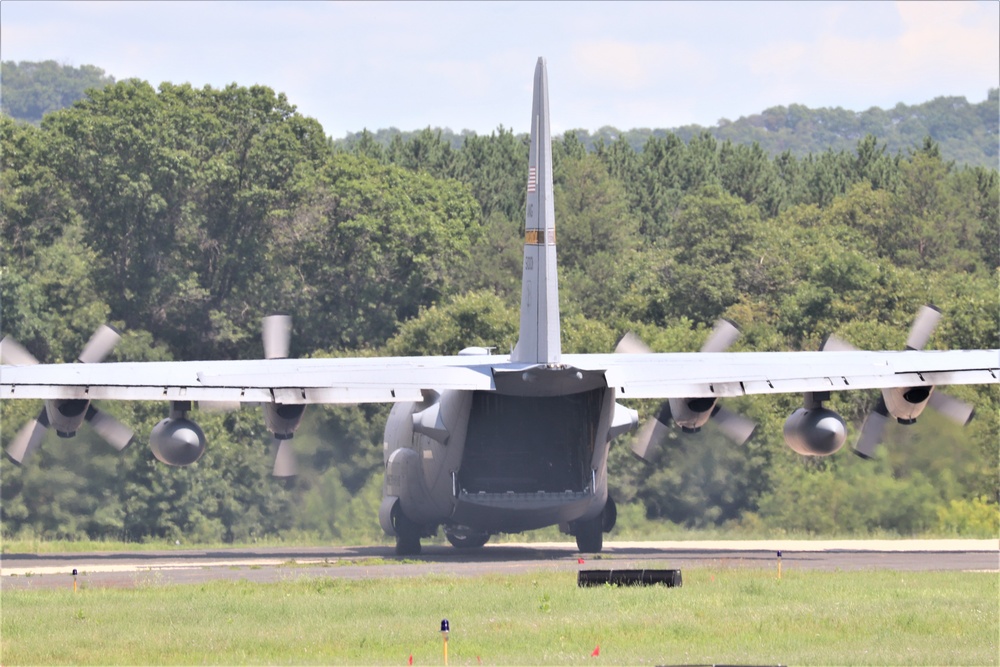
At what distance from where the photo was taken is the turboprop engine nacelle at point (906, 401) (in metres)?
37.1

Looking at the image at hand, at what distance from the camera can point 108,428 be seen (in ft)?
125

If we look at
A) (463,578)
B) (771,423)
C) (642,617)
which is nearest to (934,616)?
(642,617)

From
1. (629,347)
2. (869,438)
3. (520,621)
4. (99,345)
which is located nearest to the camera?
(520,621)

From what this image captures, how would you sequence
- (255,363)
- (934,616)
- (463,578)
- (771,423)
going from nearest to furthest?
(934,616) → (463,578) → (255,363) → (771,423)

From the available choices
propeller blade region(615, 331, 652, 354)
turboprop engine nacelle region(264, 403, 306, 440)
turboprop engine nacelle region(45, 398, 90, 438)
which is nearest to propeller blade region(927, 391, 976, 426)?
propeller blade region(615, 331, 652, 354)

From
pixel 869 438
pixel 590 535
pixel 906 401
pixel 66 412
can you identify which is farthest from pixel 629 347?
pixel 66 412

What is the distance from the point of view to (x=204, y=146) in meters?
87.4

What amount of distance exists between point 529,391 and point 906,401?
9.32 meters

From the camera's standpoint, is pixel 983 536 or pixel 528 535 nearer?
pixel 983 536

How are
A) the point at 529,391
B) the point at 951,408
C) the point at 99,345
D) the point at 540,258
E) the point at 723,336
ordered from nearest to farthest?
the point at 529,391
the point at 540,258
the point at 951,408
the point at 99,345
the point at 723,336

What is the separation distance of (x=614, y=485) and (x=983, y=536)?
13.5 m

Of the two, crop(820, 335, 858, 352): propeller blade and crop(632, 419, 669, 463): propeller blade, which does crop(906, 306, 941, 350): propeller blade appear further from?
crop(632, 419, 669, 463): propeller blade

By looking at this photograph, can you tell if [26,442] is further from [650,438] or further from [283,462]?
[650,438]

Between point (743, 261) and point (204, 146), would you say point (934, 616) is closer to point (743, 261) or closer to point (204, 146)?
point (743, 261)
